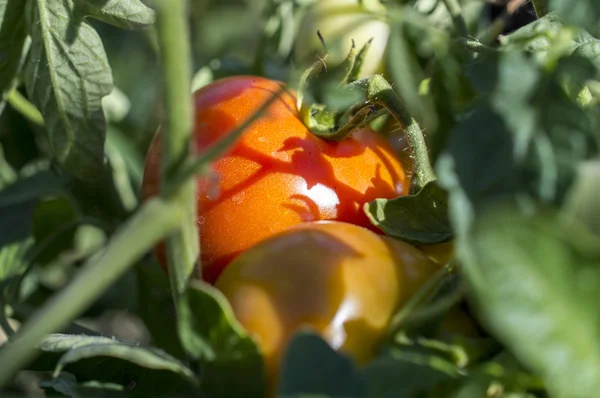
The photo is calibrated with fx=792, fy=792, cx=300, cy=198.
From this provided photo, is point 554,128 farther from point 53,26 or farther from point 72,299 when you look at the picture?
point 53,26

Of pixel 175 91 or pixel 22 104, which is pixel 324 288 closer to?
pixel 175 91

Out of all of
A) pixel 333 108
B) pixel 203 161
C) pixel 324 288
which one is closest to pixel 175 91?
pixel 203 161

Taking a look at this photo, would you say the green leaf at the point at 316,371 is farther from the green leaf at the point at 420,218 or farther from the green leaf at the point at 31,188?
the green leaf at the point at 31,188

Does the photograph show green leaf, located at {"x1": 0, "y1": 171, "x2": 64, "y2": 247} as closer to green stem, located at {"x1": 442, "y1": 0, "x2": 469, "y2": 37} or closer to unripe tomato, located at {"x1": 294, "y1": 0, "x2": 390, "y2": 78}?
unripe tomato, located at {"x1": 294, "y1": 0, "x2": 390, "y2": 78}

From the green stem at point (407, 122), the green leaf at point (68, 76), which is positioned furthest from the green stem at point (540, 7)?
the green leaf at point (68, 76)

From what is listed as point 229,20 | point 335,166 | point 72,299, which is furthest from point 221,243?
point 229,20

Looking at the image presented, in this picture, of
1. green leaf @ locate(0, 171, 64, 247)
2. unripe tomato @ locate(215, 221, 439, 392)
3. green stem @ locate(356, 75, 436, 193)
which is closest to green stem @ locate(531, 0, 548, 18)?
green stem @ locate(356, 75, 436, 193)
